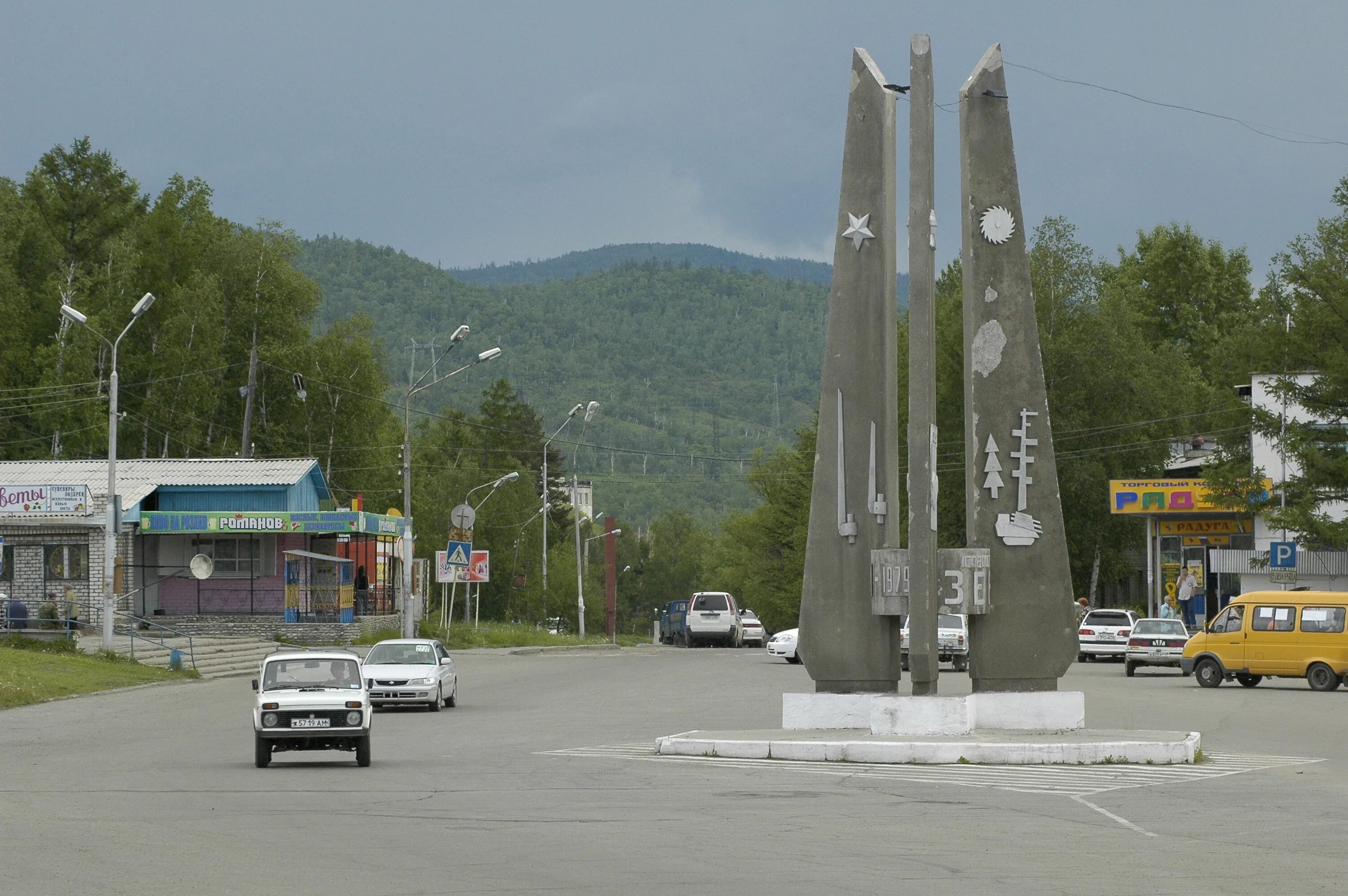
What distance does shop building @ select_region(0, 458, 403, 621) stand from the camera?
51156 mm

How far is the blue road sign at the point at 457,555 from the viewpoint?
160 feet

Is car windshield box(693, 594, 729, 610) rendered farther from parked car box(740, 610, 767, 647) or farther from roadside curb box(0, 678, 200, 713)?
roadside curb box(0, 678, 200, 713)

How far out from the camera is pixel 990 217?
2217 centimetres

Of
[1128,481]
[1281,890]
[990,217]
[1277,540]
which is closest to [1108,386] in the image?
[1128,481]

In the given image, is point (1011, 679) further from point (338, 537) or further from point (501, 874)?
point (338, 537)

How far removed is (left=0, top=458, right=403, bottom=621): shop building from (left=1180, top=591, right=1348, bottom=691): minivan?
93.2 feet

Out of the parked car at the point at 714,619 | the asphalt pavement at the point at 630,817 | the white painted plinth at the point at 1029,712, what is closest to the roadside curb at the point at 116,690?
the asphalt pavement at the point at 630,817

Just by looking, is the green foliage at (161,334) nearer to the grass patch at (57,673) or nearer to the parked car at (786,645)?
the grass patch at (57,673)

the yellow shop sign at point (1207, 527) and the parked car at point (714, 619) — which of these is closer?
the yellow shop sign at point (1207, 527)


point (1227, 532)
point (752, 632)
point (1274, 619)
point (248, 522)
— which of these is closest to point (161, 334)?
point (248, 522)

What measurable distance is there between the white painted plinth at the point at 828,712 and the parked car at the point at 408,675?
966 centimetres

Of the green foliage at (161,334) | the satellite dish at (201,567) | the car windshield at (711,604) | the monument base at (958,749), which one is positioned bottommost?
the car windshield at (711,604)

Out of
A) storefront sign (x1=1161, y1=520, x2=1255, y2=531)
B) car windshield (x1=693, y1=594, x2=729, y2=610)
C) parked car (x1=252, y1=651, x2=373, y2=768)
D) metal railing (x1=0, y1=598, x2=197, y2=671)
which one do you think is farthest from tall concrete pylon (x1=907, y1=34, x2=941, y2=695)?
car windshield (x1=693, y1=594, x2=729, y2=610)

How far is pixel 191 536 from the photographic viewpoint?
56.1 metres
